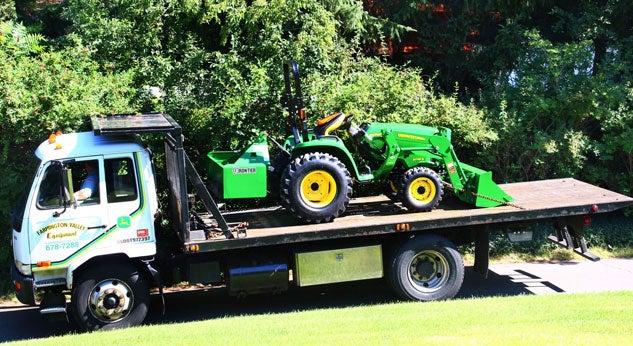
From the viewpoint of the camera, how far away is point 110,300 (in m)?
8.70

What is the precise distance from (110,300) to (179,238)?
1.11 m

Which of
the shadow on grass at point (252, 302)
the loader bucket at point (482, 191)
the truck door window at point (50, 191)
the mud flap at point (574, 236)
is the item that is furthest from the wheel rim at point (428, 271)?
the truck door window at point (50, 191)

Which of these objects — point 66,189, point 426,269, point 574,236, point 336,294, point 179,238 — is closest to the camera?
point 66,189

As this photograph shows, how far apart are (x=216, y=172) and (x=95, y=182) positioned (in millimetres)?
1543

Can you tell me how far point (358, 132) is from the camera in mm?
10125

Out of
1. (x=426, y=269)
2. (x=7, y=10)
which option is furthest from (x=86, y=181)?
(x=7, y=10)

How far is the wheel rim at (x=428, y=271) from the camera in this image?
9.70 m

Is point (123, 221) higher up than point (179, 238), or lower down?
higher up

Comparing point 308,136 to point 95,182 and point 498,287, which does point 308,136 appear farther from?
point 498,287

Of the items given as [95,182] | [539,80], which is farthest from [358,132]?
[539,80]

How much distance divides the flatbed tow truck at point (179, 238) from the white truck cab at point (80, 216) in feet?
0.04

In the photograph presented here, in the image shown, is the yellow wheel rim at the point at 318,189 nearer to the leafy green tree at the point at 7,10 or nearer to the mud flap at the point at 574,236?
the mud flap at the point at 574,236

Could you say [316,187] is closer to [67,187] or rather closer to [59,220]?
[67,187]

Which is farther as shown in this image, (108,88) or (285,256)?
(108,88)
